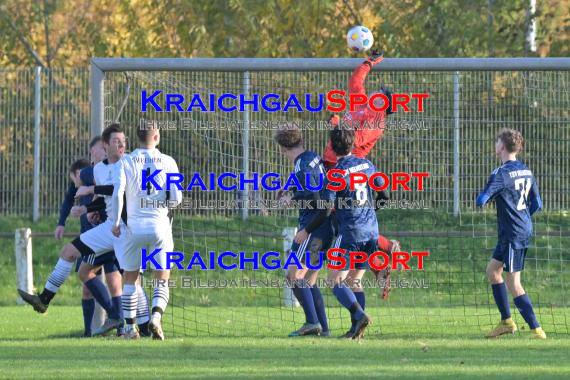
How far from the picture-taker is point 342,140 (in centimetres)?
1146

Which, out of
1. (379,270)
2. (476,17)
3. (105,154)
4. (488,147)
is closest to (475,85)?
(488,147)

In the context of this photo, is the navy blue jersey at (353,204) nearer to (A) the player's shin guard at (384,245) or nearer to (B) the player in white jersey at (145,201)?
(A) the player's shin guard at (384,245)

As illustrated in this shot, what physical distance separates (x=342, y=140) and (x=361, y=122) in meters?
1.76

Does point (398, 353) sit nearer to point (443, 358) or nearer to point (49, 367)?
point (443, 358)

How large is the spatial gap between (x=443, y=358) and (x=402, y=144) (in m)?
4.92

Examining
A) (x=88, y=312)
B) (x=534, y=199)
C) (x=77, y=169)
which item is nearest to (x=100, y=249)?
(x=88, y=312)

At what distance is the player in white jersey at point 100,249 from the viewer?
1189 centimetres

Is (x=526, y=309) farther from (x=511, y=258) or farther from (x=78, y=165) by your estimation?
(x=78, y=165)

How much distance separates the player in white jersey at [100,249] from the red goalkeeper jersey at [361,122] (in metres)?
1.97

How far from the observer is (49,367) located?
9508 millimetres

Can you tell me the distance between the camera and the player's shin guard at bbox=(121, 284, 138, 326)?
38.0 ft

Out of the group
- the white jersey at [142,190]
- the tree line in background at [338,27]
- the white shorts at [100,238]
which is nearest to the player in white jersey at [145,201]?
the white jersey at [142,190]

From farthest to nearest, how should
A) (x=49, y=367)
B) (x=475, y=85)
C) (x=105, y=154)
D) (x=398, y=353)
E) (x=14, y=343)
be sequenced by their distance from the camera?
(x=475, y=85), (x=105, y=154), (x=14, y=343), (x=398, y=353), (x=49, y=367)

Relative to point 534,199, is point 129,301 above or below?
below
